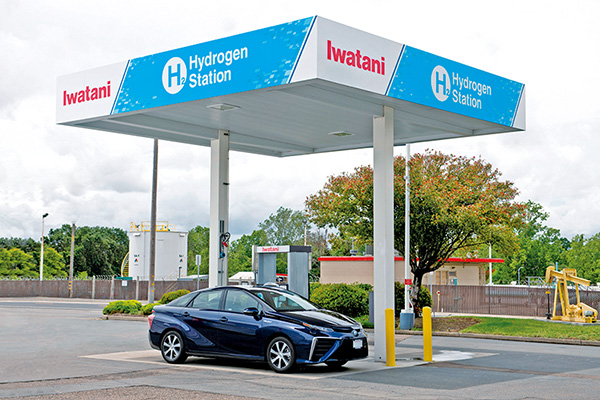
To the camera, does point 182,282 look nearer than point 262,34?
No

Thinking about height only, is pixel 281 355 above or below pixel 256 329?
below

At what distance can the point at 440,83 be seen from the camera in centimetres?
1533

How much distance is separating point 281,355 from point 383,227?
3772mm

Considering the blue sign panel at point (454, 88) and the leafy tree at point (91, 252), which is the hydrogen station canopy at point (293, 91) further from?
the leafy tree at point (91, 252)

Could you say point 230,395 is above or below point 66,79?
below

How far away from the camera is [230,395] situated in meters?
10.7

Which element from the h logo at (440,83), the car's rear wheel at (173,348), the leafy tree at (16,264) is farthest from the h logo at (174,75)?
the leafy tree at (16,264)

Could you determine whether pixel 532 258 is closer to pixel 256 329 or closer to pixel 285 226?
pixel 285 226

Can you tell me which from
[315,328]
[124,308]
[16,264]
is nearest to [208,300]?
[315,328]

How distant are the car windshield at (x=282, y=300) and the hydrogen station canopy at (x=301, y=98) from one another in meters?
1.78

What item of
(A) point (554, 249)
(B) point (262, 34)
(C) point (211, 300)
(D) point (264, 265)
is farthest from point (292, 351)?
(A) point (554, 249)

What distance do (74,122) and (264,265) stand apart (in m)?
7.79

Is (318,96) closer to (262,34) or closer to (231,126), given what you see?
Answer: (262,34)

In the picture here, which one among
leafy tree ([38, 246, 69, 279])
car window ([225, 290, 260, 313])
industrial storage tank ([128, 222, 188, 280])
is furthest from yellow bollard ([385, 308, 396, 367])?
leafy tree ([38, 246, 69, 279])
